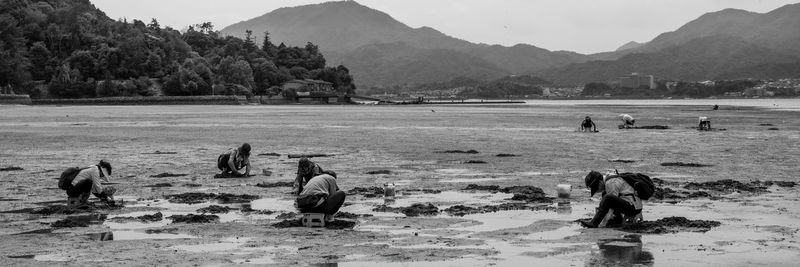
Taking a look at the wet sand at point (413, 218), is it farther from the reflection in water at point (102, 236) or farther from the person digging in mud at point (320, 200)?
the person digging in mud at point (320, 200)

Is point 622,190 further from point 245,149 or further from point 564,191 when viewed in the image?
point 245,149

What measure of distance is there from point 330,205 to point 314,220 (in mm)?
417

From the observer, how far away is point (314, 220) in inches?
648

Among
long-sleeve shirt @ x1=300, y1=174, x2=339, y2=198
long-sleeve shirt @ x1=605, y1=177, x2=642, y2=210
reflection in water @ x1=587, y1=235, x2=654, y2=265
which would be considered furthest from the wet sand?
long-sleeve shirt @ x1=605, y1=177, x2=642, y2=210

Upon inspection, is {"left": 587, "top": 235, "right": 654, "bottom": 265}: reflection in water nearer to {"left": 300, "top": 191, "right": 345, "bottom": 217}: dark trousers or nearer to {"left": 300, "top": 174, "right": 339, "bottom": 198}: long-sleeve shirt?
{"left": 300, "top": 191, "right": 345, "bottom": 217}: dark trousers

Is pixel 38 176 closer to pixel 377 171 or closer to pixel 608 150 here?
pixel 377 171

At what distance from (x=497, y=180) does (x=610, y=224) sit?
925 centimetres

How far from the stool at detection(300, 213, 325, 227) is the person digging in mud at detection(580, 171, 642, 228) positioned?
4.83 m

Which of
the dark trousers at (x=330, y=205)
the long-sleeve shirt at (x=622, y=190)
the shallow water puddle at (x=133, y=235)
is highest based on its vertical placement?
the long-sleeve shirt at (x=622, y=190)

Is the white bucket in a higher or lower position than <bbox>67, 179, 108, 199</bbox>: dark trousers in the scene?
lower

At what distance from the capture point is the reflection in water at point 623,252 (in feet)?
42.3

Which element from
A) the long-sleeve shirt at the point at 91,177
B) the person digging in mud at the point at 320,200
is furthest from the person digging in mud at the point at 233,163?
the person digging in mud at the point at 320,200

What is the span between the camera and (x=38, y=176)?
26281mm

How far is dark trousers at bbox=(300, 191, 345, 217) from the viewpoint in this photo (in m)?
16.5
